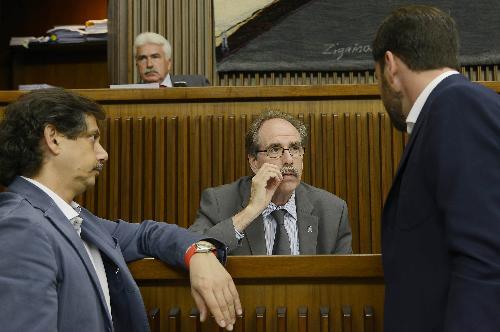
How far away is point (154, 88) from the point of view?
6.25 feet

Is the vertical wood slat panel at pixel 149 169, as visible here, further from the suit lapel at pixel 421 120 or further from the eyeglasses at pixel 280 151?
→ the suit lapel at pixel 421 120

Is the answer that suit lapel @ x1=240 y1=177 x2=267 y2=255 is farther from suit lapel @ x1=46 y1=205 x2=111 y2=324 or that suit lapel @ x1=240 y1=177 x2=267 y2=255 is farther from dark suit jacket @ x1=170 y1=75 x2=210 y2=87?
dark suit jacket @ x1=170 y1=75 x2=210 y2=87

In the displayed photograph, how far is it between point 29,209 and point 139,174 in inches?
41.4

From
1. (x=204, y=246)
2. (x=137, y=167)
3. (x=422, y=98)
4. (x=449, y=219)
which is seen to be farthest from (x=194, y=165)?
(x=449, y=219)

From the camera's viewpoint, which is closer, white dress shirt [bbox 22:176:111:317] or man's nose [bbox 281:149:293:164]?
white dress shirt [bbox 22:176:111:317]

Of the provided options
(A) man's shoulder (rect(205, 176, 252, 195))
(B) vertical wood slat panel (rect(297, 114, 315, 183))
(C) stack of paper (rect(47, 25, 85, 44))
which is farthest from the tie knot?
(C) stack of paper (rect(47, 25, 85, 44))

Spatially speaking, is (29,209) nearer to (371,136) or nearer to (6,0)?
(371,136)

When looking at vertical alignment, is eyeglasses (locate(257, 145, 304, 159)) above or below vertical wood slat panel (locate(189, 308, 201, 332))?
above

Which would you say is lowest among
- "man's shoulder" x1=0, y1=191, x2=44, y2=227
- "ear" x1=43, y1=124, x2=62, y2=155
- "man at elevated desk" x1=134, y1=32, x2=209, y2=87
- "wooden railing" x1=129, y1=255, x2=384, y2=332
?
"wooden railing" x1=129, y1=255, x2=384, y2=332

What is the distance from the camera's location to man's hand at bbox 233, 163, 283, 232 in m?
1.32

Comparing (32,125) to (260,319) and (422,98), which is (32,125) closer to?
(260,319)

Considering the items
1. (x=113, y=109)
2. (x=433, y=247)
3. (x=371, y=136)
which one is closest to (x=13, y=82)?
(x=113, y=109)

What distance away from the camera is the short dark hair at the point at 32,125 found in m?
0.88

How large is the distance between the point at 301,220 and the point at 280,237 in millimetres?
60
